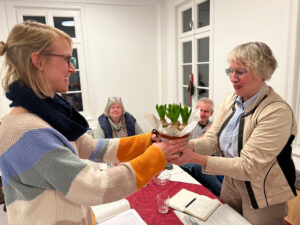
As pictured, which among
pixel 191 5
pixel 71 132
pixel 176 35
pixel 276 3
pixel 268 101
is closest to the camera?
pixel 71 132

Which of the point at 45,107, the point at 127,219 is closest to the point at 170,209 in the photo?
the point at 127,219

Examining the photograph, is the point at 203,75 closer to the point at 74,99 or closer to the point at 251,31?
the point at 251,31

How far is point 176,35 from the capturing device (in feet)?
13.8

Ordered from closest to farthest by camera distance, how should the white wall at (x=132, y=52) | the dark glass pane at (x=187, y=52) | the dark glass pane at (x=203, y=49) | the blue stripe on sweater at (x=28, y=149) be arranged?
the blue stripe on sweater at (x=28, y=149), the dark glass pane at (x=203, y=49), the white wall at (x=132, y=52), the dark glass pane at (x=187, y=52)

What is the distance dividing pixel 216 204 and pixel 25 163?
1058mm

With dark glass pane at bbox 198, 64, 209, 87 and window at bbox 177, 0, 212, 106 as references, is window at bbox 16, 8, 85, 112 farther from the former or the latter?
dark glass pane at bbox 198, 64, 209, 87

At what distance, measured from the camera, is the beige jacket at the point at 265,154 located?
3.88 ft

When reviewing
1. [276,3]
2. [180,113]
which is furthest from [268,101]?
[276,3]

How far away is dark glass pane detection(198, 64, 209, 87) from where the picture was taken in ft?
11.8

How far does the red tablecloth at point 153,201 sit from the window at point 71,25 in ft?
10.1

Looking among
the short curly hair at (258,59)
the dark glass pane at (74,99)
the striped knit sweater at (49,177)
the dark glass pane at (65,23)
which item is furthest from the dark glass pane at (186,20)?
the striped knit sweater at (49,177)

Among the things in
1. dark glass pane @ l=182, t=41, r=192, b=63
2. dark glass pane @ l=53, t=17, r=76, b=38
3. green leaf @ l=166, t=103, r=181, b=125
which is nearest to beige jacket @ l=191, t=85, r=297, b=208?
green leaf @ l=166, t=103, r=181, b=125

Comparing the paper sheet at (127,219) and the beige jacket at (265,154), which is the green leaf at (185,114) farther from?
the paper sheet at (127,219)

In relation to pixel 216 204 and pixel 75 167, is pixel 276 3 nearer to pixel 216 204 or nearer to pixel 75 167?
pixel 216 204
